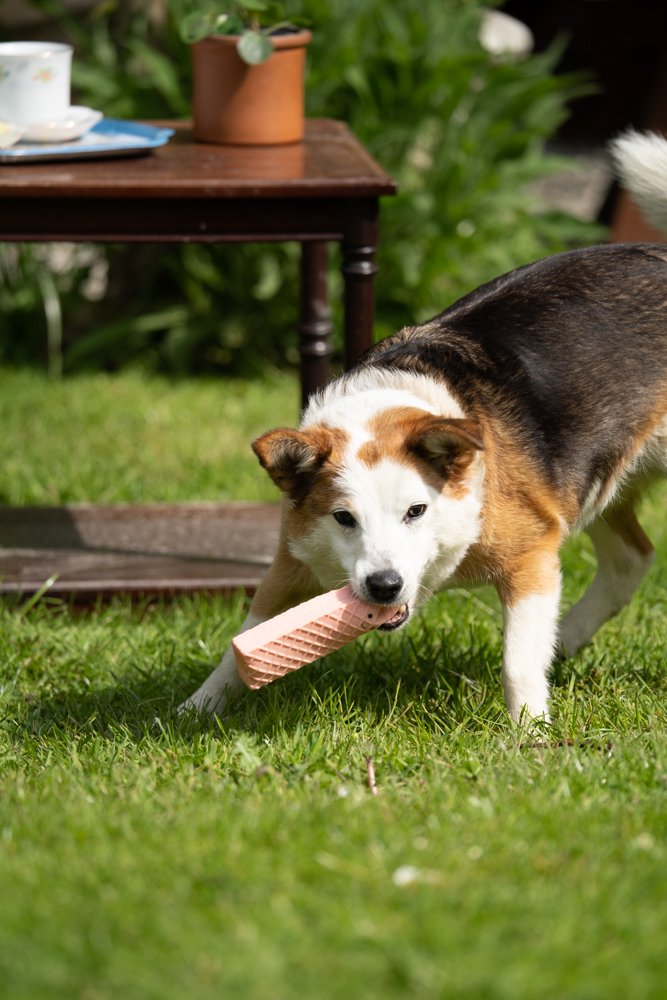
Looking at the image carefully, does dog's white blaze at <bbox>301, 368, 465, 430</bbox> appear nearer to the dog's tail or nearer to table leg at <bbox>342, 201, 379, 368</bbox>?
table leg at <bbox>342, 201, 379, 368</bbox>

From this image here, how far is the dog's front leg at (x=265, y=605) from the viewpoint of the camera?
3551mm

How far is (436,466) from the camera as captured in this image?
3.21m

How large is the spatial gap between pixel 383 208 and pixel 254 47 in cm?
258

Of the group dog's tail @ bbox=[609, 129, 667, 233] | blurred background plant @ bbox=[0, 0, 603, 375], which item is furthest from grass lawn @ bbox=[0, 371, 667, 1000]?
blurred background plant @ bbox=[0, 0, 603, 375]

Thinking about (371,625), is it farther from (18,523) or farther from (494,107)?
(494,107)

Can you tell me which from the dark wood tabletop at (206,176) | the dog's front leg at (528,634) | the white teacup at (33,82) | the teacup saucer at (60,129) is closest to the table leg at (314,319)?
the dark wood tabletop at (206,176)

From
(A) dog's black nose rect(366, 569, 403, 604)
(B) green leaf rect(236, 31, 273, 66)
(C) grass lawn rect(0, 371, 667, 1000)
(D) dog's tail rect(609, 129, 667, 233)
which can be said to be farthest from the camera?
(B) green leaf rect(236, 31, 273, 66)

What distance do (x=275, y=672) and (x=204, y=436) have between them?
310 cm

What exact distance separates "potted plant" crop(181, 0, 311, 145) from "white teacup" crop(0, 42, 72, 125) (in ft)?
1.32

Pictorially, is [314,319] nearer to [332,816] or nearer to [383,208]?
[383,208]

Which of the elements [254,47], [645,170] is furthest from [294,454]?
[254,47]

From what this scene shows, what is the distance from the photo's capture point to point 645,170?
3.80m

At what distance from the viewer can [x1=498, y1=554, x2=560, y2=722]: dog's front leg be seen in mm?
3432

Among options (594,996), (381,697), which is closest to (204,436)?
(381,697)
